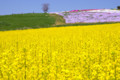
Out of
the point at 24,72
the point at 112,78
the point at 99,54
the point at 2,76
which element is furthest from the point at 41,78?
the point at 99,54

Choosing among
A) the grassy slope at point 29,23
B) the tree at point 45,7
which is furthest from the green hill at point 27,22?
the tree at point 45,7

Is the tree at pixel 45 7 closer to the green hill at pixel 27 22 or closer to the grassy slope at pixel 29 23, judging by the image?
the green hill at pixel 27 22

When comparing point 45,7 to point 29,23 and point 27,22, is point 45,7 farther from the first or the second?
point 29,23

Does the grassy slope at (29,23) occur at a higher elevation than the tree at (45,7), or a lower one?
lower

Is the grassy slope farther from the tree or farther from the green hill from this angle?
the tree

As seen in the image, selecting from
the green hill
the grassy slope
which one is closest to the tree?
the green hill

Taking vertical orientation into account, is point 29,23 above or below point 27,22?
below

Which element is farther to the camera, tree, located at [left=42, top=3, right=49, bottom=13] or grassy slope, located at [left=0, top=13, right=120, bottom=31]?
tree, located at [left=42, top=3, right=49, bottom=13]

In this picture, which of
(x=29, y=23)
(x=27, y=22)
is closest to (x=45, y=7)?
(x=27, y=22)

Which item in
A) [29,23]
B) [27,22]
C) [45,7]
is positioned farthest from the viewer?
[45,7]

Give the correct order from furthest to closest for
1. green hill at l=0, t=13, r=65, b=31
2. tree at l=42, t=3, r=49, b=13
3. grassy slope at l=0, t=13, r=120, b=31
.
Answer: tree at l=42, t=3, r=49, b=13 < green hill at l=0, t=13, r=65, b=31 < grassy slope at l=0, t=13, r=120, b=31

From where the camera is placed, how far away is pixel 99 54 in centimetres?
787

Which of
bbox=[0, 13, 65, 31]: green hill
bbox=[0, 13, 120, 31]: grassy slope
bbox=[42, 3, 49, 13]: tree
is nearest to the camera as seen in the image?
bbox=[0, 13, 120, 31]: grassy slope

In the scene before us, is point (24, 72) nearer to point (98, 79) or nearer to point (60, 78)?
point (60, 78)
